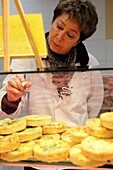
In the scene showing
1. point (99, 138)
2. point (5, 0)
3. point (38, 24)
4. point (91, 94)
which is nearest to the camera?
point (99, 138)

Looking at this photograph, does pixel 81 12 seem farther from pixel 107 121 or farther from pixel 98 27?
pixel 98 27

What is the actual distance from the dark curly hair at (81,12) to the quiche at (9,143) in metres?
0.68

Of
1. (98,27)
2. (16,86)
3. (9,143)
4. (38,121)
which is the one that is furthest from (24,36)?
(98,27)

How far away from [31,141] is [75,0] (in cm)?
73

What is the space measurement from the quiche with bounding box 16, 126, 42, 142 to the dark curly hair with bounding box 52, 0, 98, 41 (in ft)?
2.00

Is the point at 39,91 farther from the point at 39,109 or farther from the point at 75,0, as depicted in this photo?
the point at 75,0

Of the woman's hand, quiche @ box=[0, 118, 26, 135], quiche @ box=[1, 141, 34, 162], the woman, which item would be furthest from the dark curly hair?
quiche @ box=[1, 141, 34, 162]

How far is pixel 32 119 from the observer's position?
0.89 m

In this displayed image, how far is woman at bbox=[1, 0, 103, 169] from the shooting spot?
0.99m

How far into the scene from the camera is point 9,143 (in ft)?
2.42

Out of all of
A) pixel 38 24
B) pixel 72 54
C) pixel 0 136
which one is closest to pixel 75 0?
pixel 72 54

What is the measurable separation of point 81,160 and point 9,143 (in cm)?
20

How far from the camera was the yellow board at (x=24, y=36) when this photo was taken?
3.13 ft

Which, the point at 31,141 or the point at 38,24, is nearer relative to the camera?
the point at 31,141
